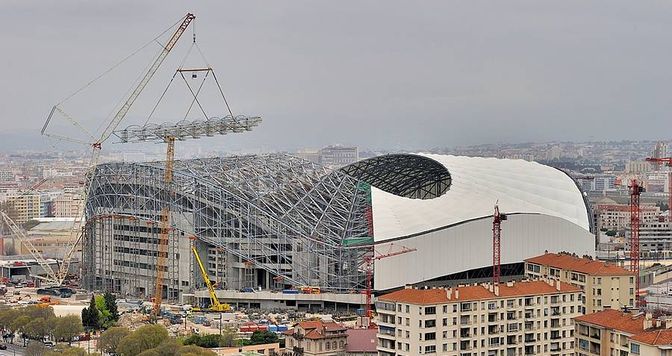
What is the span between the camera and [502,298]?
109 ft

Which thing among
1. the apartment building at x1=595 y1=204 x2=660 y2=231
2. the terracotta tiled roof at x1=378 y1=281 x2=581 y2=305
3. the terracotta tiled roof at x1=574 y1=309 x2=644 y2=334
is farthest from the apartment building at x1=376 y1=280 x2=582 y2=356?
the apartment building at x1=595 y1=204 x2=660 y2=231

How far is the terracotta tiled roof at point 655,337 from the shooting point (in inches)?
1097

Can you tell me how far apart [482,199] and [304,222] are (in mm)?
8273

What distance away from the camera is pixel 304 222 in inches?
2057

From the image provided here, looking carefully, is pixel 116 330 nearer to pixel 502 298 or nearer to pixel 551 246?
pixel 502 298

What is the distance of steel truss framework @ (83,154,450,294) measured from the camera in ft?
168

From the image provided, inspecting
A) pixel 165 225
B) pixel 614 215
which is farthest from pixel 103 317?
pixel 614 215

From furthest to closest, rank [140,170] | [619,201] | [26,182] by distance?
1. [26,182]
2. [619,201]
3. [140,170]

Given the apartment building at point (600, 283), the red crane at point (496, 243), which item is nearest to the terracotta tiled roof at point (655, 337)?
the apartment building at point (600, 283)

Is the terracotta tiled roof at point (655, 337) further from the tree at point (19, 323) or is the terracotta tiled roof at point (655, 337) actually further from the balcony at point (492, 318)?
the tree at point (19, 323)

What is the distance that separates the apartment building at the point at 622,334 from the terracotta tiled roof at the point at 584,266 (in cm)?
488

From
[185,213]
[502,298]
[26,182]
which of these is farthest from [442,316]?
[26,182]

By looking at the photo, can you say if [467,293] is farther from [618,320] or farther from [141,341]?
[141,341]

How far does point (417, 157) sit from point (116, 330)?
1009 inches
